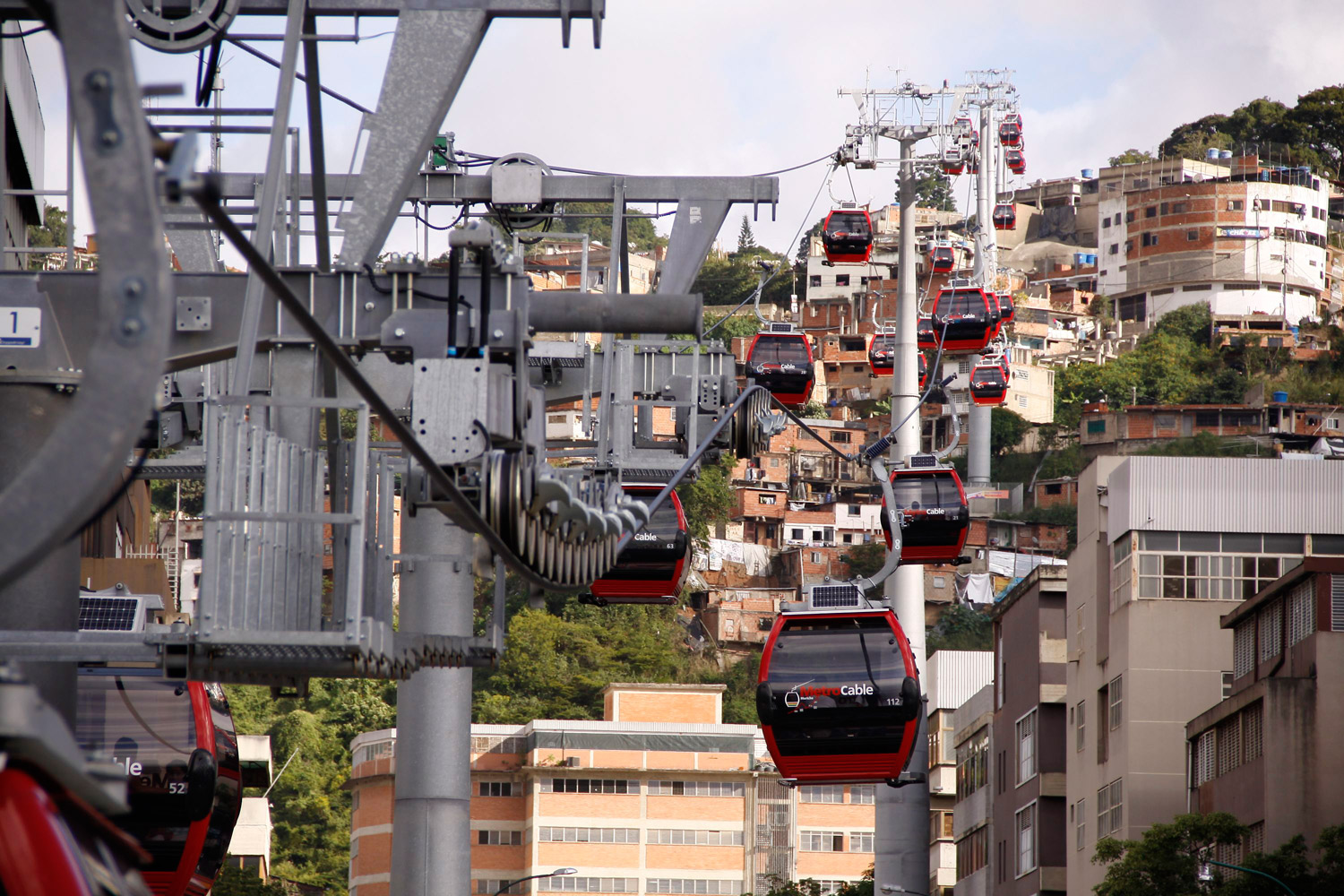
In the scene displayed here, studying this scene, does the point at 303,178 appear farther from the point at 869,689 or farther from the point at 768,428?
the point at 869,689

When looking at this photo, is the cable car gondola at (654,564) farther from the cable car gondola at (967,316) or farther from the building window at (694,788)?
the building window at (694,788)

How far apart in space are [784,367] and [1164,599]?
43.9ft

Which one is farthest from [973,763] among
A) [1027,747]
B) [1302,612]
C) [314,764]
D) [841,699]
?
[314,764]

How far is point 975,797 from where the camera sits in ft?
174

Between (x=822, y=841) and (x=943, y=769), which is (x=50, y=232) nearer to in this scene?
(x=943, y=769)

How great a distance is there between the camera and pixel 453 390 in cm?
855

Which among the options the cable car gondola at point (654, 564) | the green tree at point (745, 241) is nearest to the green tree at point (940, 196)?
the green tree at point (745, 241)

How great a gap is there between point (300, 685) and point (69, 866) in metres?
5.60

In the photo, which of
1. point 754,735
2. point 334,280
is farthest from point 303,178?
point 754,735

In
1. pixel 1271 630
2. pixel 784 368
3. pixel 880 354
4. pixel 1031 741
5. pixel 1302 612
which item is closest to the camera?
pixel 784 368

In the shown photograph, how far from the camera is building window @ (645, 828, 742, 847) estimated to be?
76750 mm

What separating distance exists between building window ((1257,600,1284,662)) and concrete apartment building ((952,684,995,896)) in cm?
1616

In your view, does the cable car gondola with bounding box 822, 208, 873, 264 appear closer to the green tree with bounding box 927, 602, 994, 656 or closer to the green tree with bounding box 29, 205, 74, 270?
the green tree with bounding box 29, 205, 74, 270

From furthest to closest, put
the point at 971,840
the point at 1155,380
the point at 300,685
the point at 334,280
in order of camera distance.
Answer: the point at 1155,380, the point at 971,840, the point at 300,685, the point at 334,280
